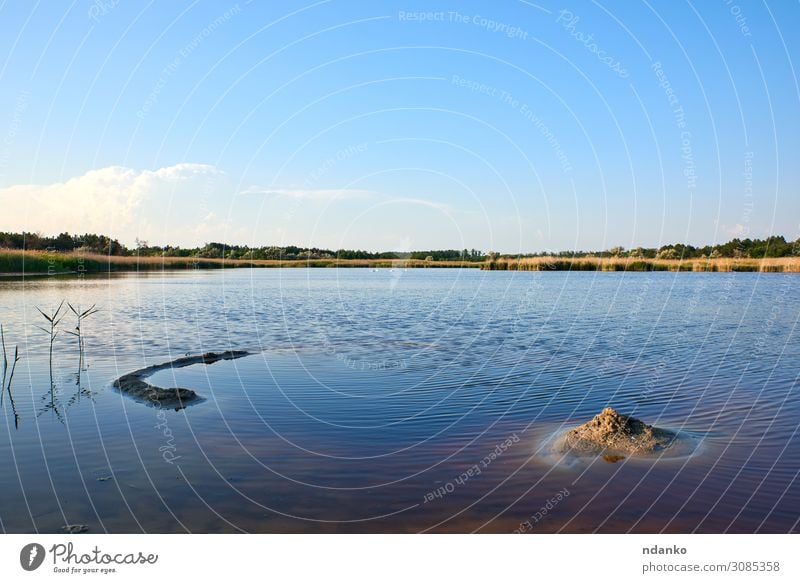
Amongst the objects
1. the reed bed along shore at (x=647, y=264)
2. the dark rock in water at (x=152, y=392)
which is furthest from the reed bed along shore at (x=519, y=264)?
the dark rock in water at (x=152, y=392)

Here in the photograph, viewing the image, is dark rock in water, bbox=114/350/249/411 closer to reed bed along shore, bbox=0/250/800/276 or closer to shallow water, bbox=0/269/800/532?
shallow water, bbox=0/269/800/532

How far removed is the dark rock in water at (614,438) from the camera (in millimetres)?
8516

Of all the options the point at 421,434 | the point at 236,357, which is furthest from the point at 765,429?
the point at 236,357

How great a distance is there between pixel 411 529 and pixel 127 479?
3934 mm

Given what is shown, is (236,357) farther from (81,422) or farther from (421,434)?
(421,434)

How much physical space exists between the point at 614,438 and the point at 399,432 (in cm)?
354

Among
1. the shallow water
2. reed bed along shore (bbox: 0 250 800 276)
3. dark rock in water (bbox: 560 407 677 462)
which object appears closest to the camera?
the shallow water

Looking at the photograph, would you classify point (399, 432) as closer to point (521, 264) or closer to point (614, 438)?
point (614, 438)

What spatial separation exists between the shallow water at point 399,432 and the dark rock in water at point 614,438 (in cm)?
37

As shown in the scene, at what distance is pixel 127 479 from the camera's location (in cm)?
762
